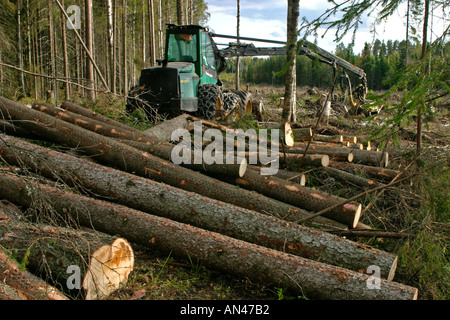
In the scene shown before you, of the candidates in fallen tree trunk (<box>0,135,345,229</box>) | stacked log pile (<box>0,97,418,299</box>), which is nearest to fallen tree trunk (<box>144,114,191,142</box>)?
stacked log pile (<box>0,97,418,299</box>)

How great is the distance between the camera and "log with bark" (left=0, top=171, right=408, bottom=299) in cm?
329

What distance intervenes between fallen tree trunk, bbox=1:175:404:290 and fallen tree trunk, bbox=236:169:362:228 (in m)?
0.72

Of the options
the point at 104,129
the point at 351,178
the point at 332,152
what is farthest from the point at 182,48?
the point at 351,178

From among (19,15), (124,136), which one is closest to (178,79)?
(124,136)

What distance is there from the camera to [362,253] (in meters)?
3.71

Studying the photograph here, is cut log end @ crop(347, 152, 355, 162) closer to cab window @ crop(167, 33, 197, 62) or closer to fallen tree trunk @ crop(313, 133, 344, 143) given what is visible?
fallen tree trunk @ crop(313, 133, 344, 143)

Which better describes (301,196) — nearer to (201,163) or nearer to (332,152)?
(201,163)

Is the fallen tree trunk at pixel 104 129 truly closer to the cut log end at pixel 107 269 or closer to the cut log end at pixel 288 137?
the cut log end at pixel 288 137

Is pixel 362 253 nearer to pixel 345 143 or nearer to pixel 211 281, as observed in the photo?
pixel 211 281

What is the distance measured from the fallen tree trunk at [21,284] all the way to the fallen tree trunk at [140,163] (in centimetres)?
214

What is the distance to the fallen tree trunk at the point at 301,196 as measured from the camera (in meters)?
4.52

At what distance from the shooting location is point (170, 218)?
14.3ft

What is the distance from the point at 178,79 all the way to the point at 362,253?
651 centimetres
